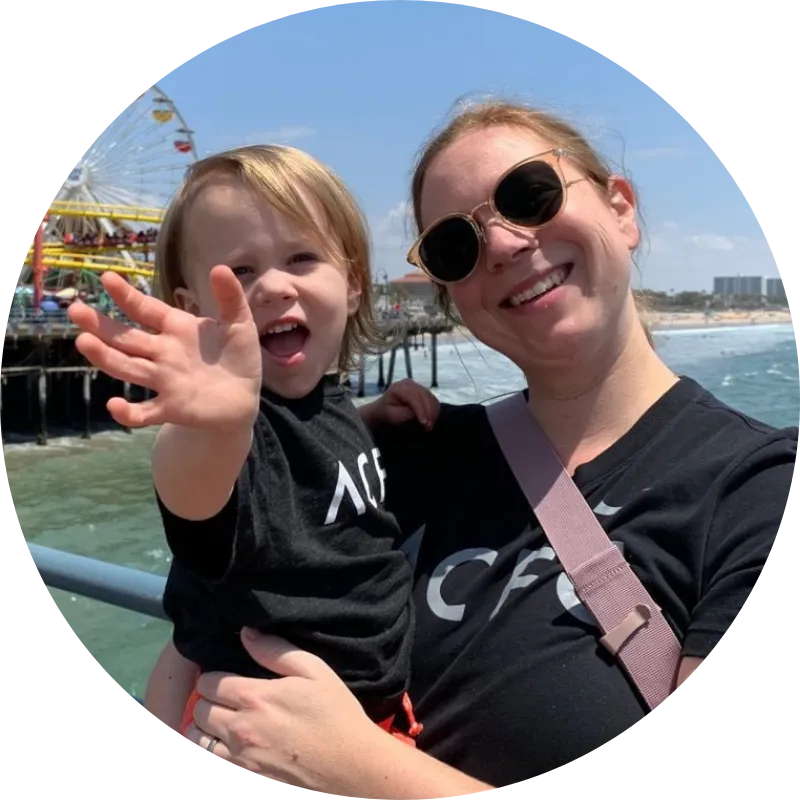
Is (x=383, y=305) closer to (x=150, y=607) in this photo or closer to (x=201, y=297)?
(x=201, y=297)

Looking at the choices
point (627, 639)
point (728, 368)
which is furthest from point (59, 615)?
point (728, 368)

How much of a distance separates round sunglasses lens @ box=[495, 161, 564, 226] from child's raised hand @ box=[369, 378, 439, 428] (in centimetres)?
41

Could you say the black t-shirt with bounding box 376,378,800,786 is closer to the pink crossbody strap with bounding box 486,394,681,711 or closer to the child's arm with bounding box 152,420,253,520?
the pink crossbody strap with bounding box 486,394,681,711

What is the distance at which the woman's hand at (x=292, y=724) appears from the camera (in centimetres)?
98

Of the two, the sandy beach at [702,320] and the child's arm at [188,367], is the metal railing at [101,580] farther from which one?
the sandy beach at [702,320]

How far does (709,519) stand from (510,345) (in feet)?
1.32

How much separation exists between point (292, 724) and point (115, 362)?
0.55 meters

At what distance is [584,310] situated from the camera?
1153mm

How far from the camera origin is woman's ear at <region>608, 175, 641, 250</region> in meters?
1.20

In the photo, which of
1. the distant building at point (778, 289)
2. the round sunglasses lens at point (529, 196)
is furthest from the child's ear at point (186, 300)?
the distant building at point (778, 289)

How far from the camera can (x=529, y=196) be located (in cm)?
112

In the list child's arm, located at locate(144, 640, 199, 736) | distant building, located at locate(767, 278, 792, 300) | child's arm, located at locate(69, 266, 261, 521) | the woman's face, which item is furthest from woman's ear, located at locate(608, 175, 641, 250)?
child's arm, located at locate(144, 640, 199, 736)

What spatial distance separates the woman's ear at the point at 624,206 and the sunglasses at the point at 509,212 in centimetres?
9

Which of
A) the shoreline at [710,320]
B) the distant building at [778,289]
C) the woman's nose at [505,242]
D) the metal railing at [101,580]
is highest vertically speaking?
the woman's nose at [505,242]
